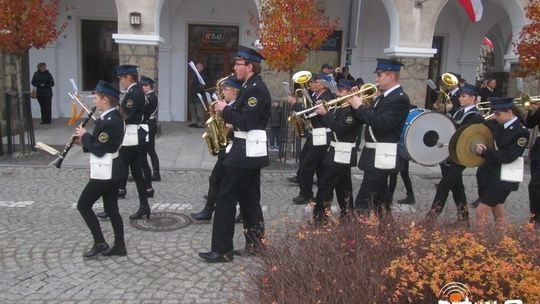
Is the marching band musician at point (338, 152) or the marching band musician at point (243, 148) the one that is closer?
the marching band musician at point (243, 148)

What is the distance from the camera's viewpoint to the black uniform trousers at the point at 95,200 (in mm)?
4703

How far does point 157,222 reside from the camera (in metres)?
6.01

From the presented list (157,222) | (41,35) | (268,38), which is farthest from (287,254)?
(41,35)

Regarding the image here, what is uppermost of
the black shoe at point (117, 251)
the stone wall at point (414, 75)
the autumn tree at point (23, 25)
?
the autumn tree at point (23, 25)

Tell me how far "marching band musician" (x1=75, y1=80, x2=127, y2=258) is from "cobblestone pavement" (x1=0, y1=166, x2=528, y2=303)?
424 millimetres

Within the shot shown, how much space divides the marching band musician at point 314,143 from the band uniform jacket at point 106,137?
8.74ft

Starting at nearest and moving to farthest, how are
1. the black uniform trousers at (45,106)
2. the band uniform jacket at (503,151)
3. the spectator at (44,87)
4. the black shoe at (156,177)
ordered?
the band uniform jacket at (503,151), the black shoe at (156,177), the spectator at (44,87), the black uniform trousers at (45,106)

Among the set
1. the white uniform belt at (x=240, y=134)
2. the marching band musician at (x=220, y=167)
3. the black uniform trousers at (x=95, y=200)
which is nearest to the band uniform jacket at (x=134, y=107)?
the marching band musician at (x=220, y=167)

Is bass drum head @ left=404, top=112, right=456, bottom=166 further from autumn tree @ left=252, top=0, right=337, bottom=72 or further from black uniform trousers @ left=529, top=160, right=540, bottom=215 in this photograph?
autumn tree @ left=252, top=0, right=337, bottom=72

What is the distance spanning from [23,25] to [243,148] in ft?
22.6

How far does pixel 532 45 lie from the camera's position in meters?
10.0

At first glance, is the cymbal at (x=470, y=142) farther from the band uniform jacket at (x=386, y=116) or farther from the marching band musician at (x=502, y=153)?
the band uniform jacket at (x=386, y=116)

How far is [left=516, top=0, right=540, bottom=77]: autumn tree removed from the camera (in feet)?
32.4

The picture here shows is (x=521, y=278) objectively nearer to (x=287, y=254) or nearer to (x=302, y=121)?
(x=287, y=254)
